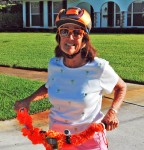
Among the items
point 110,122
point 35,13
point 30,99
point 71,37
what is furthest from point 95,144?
point 35,13

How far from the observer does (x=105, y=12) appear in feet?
104

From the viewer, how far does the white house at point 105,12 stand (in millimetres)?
30312

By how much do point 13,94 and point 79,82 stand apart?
5190mm

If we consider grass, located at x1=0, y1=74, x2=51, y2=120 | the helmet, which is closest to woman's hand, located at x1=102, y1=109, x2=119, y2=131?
the helmet

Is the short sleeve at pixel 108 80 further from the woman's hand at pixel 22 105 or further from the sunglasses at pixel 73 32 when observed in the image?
the woman's hand at pixel 22 105

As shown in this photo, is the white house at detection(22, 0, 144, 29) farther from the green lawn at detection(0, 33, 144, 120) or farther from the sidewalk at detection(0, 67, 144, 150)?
the sidewalk at detection(0, 67, 144, 150)

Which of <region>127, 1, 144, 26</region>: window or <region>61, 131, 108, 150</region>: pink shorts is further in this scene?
<region>127, 1, 144, 26</region>: window

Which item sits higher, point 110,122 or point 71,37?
point 71,37

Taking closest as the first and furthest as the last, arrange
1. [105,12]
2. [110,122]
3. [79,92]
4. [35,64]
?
[110,122] → [79,92] → [35,64] → [105,12]

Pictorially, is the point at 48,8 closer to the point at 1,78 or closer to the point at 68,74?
the point at 1,78

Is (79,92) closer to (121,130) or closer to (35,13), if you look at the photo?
A: (121,130)

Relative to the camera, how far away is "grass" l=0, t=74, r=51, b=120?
678 centimetres

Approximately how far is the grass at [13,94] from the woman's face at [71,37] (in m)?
3.74

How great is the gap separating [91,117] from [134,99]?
489 cm
